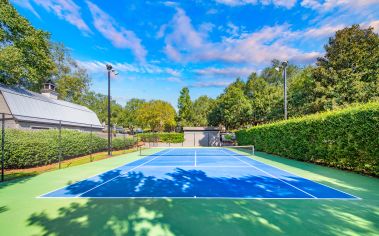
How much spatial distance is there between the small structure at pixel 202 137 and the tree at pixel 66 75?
24.0 metres

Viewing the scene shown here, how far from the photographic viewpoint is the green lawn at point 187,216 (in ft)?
11.9

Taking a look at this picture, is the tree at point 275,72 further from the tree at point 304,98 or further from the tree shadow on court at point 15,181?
the tree shadow on court at point 15,181

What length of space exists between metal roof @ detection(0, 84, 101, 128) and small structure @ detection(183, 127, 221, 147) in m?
16.6

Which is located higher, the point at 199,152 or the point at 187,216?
the point at 187,216

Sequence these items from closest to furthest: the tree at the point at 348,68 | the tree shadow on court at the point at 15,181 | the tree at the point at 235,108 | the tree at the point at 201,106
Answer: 1. the tree shadow on court at the point at 15,181
2. the tree at the point at 348,68
3. the tree at the point at 235,108
4. the tree at the point at 201,106

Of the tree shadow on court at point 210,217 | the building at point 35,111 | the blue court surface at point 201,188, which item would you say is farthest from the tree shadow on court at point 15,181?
the building at point 35,111

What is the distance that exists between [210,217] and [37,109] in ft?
70.3

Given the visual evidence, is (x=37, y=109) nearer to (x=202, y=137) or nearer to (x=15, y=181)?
(x=15, y=181)

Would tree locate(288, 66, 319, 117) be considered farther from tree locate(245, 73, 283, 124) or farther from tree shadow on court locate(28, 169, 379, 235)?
tree shadow on court locate(28, 169, 379, 235)

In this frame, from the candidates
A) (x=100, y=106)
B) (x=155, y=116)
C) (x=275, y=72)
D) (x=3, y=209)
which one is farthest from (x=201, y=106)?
(x=3, y=209)

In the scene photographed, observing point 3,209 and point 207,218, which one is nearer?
point 207,218

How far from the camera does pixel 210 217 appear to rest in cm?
420

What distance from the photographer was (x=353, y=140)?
8.71 metres

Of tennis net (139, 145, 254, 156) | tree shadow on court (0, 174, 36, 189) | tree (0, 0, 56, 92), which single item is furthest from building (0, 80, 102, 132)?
tennis net (139, 145, 254, 156)
